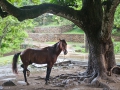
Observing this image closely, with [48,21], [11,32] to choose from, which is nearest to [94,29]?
[11,32]

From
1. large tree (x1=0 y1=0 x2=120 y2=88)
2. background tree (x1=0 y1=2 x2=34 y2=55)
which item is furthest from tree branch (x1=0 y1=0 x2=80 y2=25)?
background tree (x1=0 y1=2 x2=34 y2=55)

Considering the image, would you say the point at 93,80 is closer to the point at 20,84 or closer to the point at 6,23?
the point at 20,84

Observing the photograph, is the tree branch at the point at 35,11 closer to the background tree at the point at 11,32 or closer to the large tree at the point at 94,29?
the large tree at the point at 94,29

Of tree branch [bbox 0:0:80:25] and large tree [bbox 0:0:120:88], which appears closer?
tree branch [bbox 0:0:80:25]

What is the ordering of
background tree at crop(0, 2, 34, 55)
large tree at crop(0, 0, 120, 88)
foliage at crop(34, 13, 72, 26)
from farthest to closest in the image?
foliage at crop(34, 13, 72, 26), background tree at crop(0, 2, 34, 55), large tree at crop(0, 0, 120, 88)

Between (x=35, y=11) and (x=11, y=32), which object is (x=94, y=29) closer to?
(x=35, y=11)

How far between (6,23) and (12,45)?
2084mm

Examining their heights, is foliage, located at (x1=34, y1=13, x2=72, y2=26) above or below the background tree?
above

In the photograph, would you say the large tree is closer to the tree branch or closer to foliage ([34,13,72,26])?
the tree branch

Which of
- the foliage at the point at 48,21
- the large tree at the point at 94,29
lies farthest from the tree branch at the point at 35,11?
the foliage at the point at 48,21

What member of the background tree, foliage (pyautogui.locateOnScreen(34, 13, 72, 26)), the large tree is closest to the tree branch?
the large tree

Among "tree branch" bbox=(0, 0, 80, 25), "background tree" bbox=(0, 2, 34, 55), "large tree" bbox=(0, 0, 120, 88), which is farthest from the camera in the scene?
"background tree" bbox=(0, 2, 34, 55)

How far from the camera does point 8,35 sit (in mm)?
13883

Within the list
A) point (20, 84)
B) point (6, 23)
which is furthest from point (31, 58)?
point (6, 23)
